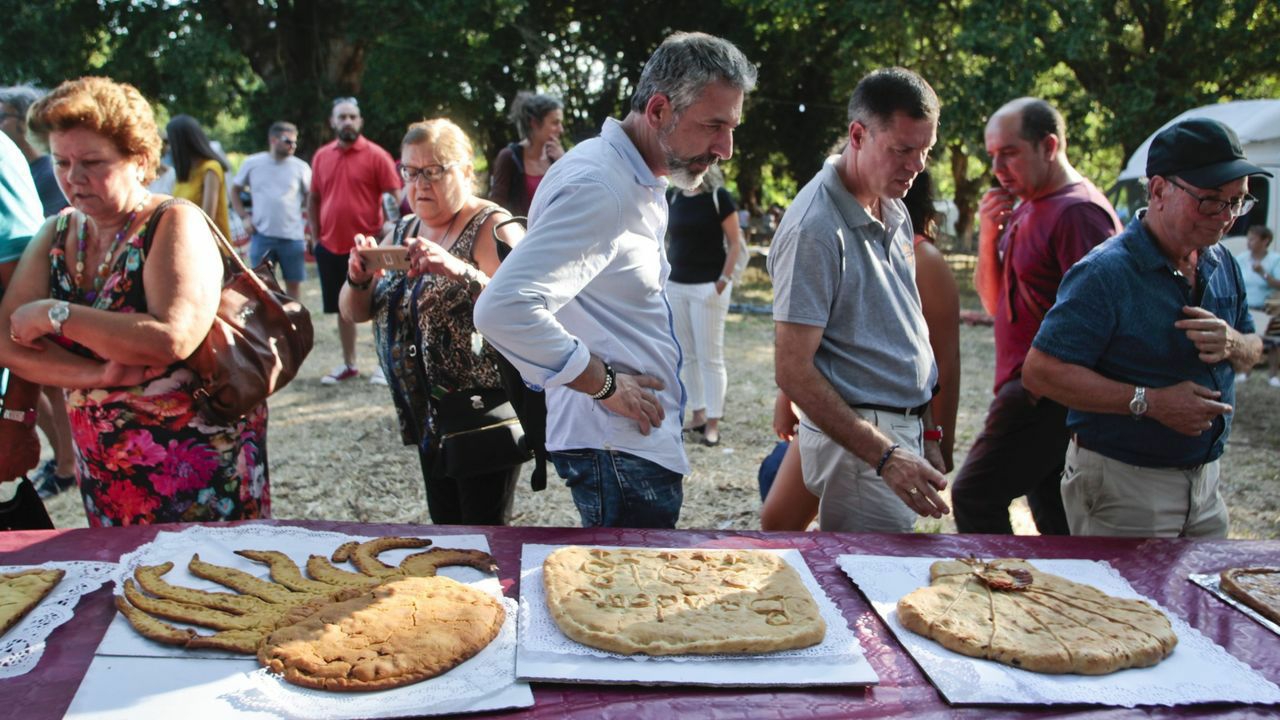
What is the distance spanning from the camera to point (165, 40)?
15812 millimetres

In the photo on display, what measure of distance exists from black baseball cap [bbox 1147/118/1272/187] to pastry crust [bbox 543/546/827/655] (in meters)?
1.37

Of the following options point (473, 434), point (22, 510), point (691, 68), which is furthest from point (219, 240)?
point (691, 68)

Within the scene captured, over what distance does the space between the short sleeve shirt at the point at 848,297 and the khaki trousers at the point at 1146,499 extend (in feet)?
1.65

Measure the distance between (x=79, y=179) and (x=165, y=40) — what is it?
15.9 metres

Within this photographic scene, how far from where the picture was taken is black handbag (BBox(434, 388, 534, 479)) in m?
2.67

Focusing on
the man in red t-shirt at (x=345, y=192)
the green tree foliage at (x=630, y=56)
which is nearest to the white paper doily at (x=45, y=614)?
the man in red t-shirt at (x=345, y=192)

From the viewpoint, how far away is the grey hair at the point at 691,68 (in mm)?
1941

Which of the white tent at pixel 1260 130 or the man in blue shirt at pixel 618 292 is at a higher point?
the white tent at pixel 1260 130

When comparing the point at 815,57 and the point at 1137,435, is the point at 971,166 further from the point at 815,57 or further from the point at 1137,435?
the point at 1137,435

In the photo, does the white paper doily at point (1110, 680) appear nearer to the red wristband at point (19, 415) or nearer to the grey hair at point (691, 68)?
the grey hair at point (691, 68)

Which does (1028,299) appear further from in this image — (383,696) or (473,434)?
(383,696)

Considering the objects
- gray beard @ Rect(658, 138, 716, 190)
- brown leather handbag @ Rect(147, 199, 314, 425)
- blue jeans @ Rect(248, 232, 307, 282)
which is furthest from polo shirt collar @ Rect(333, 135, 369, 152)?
gray beard @ Rect(658, 138, 716, 190)

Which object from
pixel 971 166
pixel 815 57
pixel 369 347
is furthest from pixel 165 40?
pixel 971 166

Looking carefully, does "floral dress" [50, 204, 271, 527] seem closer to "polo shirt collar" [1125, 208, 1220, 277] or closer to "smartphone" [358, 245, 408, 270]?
"smartphone" [358, 245, 408, 270]
